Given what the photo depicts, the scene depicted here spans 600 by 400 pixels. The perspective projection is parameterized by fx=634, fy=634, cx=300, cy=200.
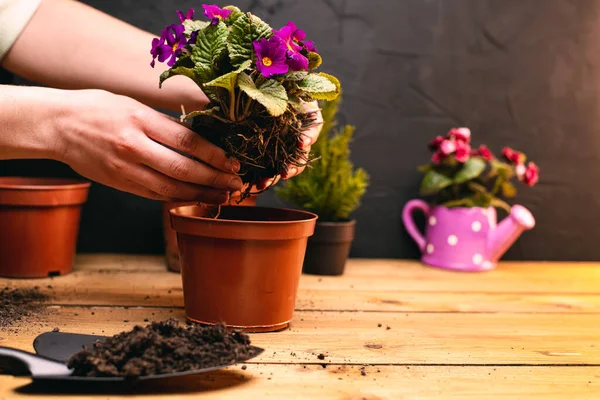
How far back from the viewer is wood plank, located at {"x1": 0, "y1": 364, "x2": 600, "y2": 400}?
0.77 meters

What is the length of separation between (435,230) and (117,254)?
0.86 m

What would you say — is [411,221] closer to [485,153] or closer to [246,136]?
[485,153]

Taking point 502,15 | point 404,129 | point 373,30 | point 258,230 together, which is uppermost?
point 502,15

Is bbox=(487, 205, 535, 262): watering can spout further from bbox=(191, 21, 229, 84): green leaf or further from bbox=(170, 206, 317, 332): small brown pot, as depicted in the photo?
bbox=(191, 21, 229, 84): green leaf

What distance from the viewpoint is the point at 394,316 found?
1.19 m

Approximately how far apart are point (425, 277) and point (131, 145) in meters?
0.88

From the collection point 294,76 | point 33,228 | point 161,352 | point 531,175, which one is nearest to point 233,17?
point 294,76

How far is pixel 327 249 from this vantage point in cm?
153

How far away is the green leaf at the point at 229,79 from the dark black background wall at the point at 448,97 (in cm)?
87

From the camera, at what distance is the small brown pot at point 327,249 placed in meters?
1.53

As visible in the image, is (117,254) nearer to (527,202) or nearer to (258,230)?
(258,230)

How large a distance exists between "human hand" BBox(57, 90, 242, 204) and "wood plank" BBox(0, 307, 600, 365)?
0.84 ft

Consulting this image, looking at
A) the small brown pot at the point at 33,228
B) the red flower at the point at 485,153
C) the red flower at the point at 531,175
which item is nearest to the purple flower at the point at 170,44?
the small brown pot at the point at 33,228

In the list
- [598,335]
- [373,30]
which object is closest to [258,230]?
[598,335]
